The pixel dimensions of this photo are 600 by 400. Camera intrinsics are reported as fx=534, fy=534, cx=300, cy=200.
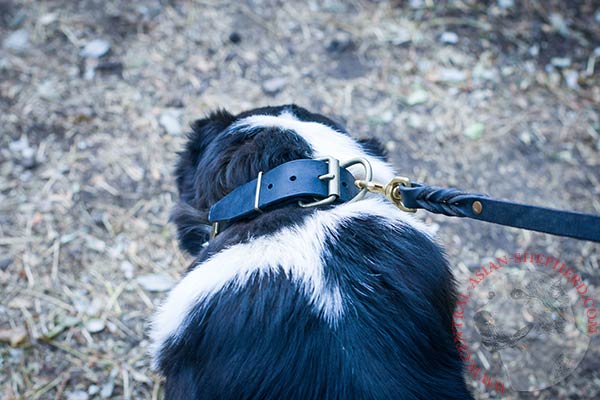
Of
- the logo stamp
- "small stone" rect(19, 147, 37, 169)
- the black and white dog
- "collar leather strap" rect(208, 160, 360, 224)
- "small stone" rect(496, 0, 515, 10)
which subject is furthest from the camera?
"small stone" rect(496, 0, 515, 10)

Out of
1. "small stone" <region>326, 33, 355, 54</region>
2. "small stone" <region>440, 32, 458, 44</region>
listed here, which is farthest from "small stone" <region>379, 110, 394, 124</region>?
"small stone" <region>440, 32, 458, 44</region>

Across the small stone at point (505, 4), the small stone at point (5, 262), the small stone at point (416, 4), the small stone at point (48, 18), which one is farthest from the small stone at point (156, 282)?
the small stone at point (505, 4)

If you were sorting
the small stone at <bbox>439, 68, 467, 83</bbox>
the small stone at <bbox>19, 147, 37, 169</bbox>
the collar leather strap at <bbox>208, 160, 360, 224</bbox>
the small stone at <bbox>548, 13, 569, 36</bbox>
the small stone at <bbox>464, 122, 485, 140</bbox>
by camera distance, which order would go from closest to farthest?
the collar leather strap at <bbox>208, 160, 360, 224</bbox>
the small stone at <bbox>19, 147, 37, 169</bbox>
the small stone at <bbox>464, 122, 485, 140</bbox>
the small stone at <bbox>439, 68, 467, 83</bbox>
the small stone at <bbox>548, 13, 569, 36</bbox>

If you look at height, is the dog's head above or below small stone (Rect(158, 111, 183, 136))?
above

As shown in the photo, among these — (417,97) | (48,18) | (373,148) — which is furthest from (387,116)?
(48,18)

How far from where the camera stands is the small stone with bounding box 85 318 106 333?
246cm

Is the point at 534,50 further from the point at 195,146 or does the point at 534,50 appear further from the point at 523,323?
the point at 195,146

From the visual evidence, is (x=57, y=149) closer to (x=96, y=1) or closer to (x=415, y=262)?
(x=96, y=1)

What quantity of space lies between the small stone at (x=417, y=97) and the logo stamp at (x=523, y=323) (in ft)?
3.82

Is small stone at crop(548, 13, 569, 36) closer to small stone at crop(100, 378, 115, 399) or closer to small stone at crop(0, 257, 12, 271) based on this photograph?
small stone at crop(100, 378, 115, 399)

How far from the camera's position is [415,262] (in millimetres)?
1521

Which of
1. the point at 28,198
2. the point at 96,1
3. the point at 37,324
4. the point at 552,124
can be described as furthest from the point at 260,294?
the point at 96,1

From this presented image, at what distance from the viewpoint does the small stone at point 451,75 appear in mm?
3537

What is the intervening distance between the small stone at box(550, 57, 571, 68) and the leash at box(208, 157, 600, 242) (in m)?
2.64
